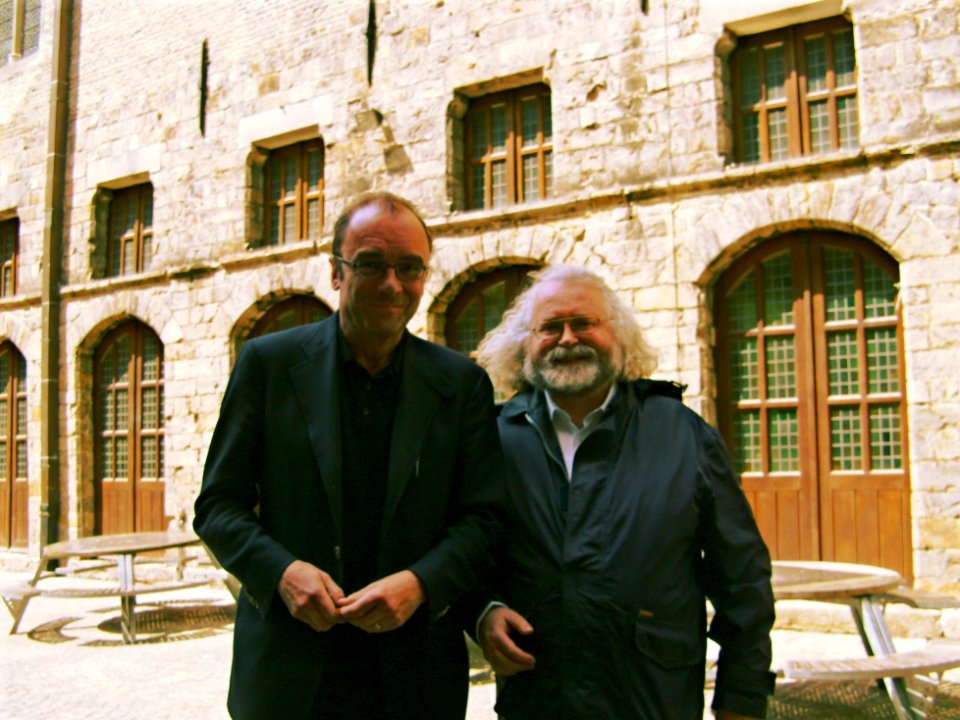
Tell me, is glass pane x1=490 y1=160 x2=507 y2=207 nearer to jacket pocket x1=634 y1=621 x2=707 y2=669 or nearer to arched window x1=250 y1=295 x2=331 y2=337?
arched window x1=250 y1=295 x2=331 y2=337

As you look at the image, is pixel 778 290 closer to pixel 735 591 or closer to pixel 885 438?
pixel 885 438

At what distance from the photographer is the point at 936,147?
6.24m

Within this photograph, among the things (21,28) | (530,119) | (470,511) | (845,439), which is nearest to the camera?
(470,511)

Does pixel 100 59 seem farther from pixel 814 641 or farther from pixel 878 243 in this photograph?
pixel 814 641

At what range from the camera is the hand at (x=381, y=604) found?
1674 mm

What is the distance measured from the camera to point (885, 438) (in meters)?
6.48

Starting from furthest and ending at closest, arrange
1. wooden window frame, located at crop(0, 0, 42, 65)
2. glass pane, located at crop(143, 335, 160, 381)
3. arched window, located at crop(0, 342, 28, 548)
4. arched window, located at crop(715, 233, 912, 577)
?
1. wooden window frame, located at crop(0, 0, 42, 65)
2. arched window, located at crop(0, 342, 28, 548)
3. glass pane, located at crop(143, 335, 160, 381)
4. arched window, located at crop(715, 233, 912, 577)

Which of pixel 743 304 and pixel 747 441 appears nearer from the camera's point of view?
pixel 747 441

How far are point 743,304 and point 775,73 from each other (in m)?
1.84

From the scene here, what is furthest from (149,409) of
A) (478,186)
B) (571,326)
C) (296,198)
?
(571,326)

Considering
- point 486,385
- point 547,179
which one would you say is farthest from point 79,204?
point 486,385

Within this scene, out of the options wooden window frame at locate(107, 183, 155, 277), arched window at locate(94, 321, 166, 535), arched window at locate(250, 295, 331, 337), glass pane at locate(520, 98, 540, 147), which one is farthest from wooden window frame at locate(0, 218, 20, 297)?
glass pane at locate(520, 98, 540, 147)

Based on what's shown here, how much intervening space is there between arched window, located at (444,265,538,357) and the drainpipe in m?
5.67

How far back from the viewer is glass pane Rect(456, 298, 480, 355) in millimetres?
8406
